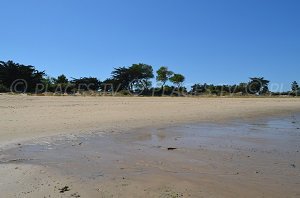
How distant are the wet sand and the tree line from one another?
2763cm

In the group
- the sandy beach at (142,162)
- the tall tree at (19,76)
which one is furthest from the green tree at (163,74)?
the sandy beach at (142,162)

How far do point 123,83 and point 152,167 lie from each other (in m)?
48.9

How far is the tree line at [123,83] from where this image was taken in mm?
37750

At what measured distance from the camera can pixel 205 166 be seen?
561 cm

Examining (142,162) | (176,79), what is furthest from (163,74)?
(142,162)

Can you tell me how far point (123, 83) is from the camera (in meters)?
54.1

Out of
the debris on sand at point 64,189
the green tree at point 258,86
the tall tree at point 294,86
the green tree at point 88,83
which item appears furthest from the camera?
the tall tree at point 294,86

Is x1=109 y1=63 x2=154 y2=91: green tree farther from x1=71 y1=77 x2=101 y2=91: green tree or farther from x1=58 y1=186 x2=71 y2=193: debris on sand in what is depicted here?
x1=58 y1=186 x2=71 y2=193: debris on sand

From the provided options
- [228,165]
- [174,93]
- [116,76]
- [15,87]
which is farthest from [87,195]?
[116,76]

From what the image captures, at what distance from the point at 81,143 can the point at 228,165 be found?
134 inches

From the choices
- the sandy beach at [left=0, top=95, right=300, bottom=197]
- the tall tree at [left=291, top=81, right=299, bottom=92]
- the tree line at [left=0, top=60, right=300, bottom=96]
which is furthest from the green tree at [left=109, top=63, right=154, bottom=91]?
the sandy beach at [left=0, top=95, right=300, bottom=197]

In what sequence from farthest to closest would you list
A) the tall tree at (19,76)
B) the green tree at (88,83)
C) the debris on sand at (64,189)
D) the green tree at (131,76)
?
the green tree at (131,76)
the green tree at (88,83)
the tall tree at (19,76)
the debris on sand at (64,189)

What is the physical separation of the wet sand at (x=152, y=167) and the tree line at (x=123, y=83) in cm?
2763

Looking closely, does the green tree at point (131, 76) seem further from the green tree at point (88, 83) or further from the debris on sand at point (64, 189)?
the debris on sand at point (64, 189)
